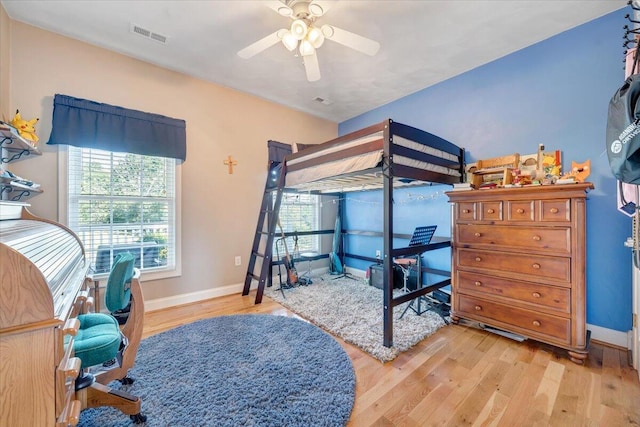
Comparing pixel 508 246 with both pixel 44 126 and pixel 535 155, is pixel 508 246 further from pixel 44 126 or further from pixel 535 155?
pixel 44 126

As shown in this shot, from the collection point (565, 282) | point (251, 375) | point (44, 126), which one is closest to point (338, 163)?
point (251, 375)

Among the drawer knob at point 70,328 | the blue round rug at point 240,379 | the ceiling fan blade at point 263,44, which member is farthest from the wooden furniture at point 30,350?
the ceiling fan blade at point 263,44

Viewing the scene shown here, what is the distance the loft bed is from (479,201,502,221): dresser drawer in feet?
1.51

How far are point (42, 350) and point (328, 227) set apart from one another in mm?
3862

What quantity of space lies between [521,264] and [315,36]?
2470 mm

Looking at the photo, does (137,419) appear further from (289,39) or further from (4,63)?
(4,63)

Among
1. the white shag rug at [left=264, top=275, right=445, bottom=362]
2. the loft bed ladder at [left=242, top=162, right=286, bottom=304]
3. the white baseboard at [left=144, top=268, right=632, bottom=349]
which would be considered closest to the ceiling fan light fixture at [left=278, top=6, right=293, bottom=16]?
the loft bed ladder at [left=242, top=162, right=286, bottom=304]

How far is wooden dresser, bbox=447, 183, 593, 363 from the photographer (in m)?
1.83

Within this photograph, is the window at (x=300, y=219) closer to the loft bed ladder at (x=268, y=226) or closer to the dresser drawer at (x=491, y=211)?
the loft bed ladder at (x=268, y=226)

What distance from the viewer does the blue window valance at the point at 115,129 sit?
229 cm

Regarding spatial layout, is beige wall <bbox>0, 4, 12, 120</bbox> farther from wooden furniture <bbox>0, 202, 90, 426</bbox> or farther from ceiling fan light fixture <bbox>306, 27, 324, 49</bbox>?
ceiling fan light fixture <bbox>306, 27, 324, 49</bbox>

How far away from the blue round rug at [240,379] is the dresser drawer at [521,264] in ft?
4.83

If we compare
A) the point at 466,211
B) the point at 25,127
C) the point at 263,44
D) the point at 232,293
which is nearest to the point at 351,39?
the point at 263,44

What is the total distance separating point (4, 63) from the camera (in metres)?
2.04
